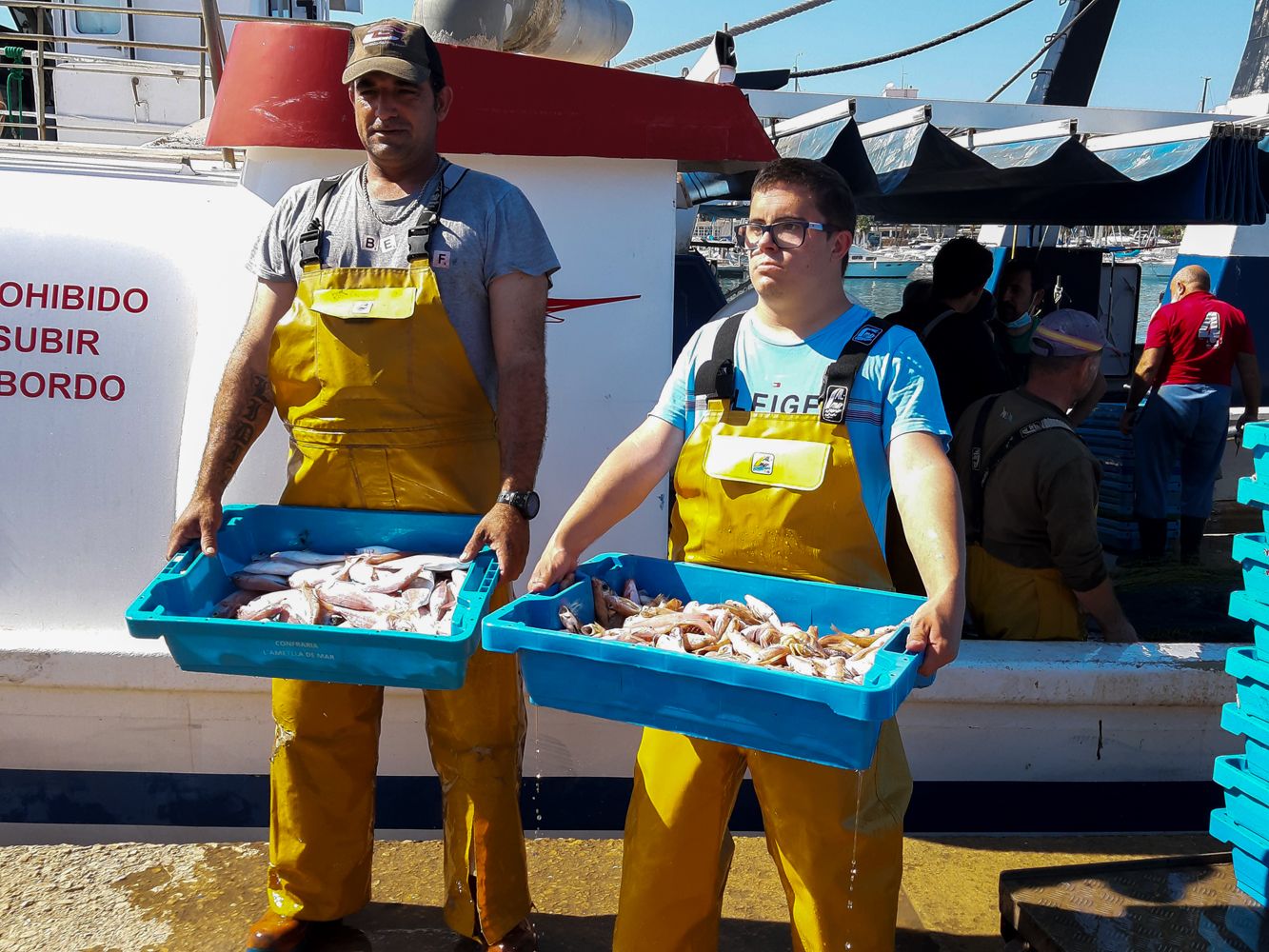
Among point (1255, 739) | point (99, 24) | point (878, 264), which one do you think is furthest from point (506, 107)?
point (878, 264)

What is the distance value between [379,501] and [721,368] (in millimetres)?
1016

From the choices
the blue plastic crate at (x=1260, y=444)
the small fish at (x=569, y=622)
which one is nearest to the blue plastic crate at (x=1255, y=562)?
the blue plastic crate at (x=1260, y=444)

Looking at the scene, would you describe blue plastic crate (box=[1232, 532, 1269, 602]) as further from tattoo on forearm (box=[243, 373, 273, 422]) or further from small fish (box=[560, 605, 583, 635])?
tattoo on forearm (box=[243, 373, 273, 422])

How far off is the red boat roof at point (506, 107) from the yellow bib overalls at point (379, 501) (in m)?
0.65

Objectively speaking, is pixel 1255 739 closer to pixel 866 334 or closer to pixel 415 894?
pixel 866 334

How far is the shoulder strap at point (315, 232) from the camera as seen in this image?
2.97m

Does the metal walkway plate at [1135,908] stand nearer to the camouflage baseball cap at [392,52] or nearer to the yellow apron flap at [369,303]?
the yellow apron flap at [369,303]

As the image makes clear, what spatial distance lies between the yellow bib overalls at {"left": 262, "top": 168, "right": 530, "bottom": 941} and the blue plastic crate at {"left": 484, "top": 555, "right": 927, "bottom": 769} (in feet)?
Answer: 1.95

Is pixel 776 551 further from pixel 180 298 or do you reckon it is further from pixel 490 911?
pixel 180 298

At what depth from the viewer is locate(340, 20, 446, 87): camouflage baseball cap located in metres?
2.82

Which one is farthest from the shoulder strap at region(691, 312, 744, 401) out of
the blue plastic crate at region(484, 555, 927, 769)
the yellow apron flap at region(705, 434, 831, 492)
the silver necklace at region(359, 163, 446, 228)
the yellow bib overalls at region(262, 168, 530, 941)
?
the silver necklace at region(359, 163, 446, 228)

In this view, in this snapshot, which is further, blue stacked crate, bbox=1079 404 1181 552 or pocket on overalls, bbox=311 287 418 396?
blue stacked crate, bbox=1079 404 1181 552

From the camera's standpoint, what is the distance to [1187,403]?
25.9 feet

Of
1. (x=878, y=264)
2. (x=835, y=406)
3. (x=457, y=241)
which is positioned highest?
(x=878, y=264)
